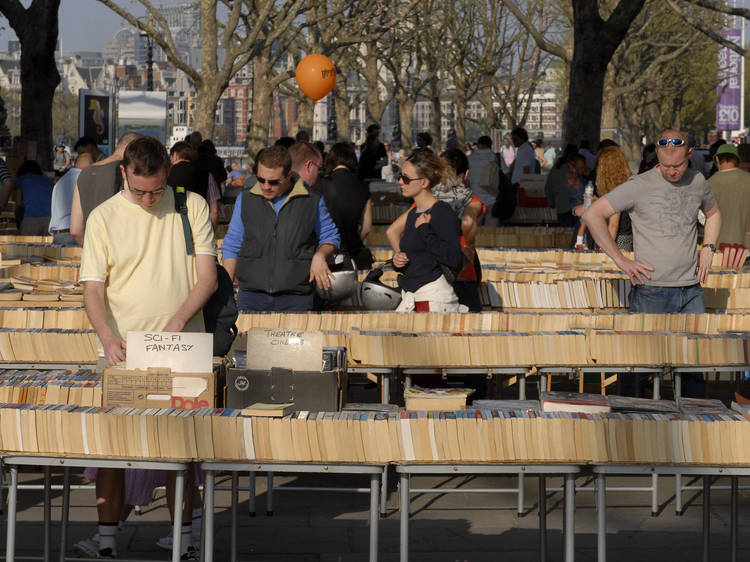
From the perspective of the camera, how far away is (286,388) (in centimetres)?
540

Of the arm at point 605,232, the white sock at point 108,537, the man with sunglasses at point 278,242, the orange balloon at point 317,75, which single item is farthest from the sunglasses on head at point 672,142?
the orange balloon at point 317,75

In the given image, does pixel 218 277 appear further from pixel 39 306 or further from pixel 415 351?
pixel 39 306

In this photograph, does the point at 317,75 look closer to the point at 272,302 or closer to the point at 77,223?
the point at 77,223

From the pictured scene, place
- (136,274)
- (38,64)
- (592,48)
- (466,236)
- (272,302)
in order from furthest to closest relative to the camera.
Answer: (38,64), (592,48), (466,236), (272,302), (136,274)

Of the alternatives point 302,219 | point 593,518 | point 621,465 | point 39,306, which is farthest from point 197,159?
point 621,465

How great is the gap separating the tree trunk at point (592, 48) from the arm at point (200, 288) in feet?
50.6

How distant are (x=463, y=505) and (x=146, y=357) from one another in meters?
3.05

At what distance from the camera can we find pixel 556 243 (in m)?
15.4

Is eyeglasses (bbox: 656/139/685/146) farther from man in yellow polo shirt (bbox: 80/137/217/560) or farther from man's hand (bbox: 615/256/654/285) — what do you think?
man in yellow polo shirt (bbox: 80/137/217/560)

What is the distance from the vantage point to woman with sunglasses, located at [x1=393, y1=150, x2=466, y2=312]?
8156 mm

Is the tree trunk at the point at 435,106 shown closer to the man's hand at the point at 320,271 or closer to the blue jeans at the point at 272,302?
the blue jeans at the point at 272,302

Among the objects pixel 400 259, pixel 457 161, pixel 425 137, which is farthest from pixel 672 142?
pixel 425 137

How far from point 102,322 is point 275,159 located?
2019 mm

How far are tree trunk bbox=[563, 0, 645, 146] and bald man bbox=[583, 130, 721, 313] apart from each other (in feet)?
41.6
